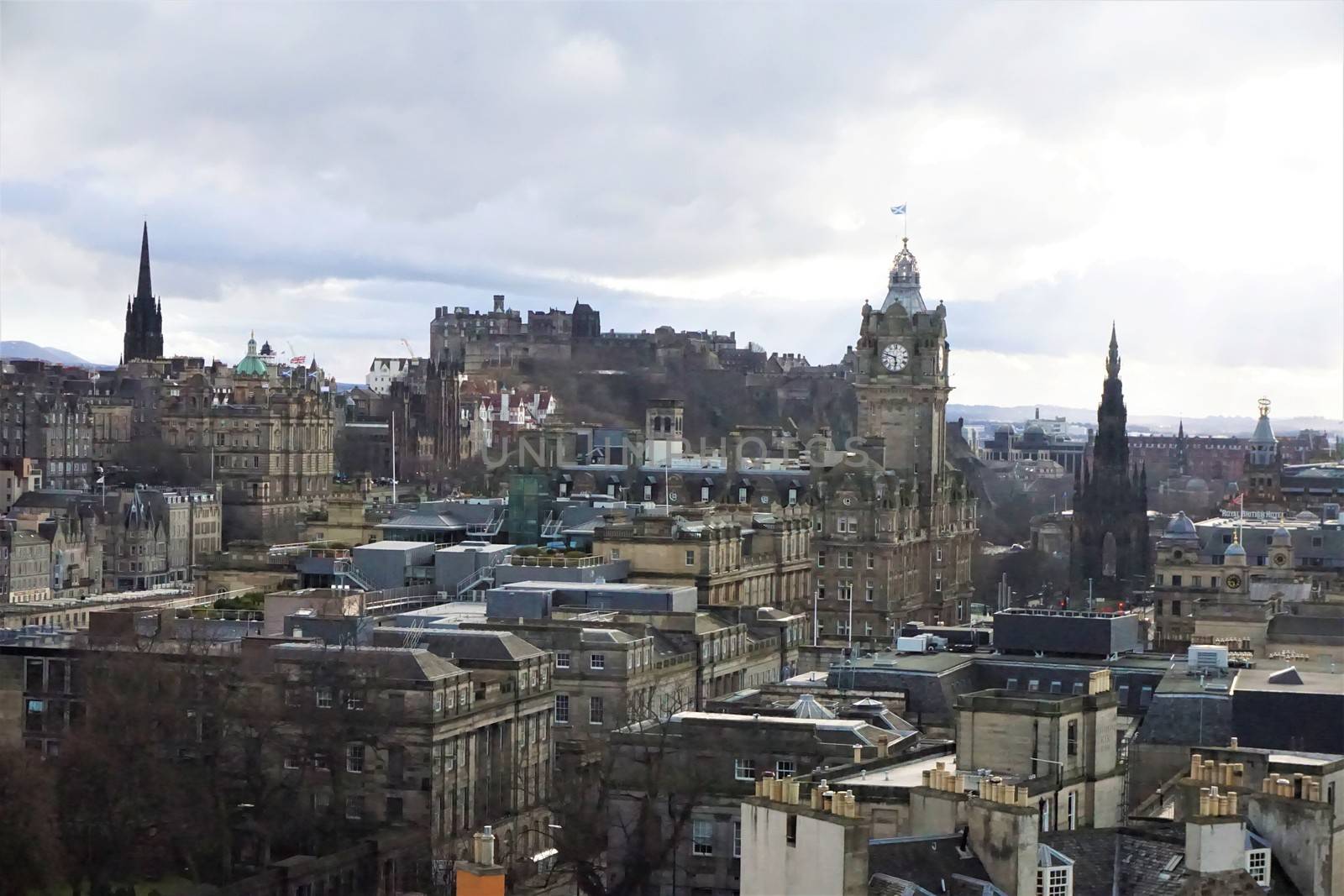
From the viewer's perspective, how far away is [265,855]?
54031 mm

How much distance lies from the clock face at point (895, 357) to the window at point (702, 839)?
6920 centimetres

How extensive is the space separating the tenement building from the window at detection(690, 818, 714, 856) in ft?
156

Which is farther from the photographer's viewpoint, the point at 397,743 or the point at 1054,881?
the point at 397,743

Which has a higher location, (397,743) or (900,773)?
(900,773)

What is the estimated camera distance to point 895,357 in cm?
11662

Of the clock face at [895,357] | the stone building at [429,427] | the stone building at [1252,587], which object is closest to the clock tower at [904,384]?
the clock face at [895,357]

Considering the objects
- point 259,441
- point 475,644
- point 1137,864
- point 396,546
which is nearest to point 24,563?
point 396,546

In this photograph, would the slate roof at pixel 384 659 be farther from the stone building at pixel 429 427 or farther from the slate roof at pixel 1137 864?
the stone building at pixel 429 427

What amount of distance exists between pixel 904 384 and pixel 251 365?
73.6m

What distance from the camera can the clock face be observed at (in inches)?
4584

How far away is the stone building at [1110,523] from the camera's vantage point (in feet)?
399

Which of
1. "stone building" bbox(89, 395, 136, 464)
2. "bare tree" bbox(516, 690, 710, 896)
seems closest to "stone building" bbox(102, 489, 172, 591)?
"stone building" bbox(89, 395, 136, 464)

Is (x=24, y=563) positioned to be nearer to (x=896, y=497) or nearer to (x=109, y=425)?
(x=896, y=497)

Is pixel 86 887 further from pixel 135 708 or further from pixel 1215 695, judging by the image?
pixel 1215 695
